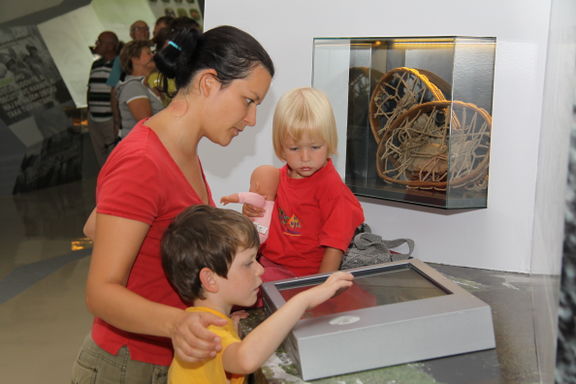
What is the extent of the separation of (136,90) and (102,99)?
277cm

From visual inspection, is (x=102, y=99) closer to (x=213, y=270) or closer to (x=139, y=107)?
(x=139, y=107)

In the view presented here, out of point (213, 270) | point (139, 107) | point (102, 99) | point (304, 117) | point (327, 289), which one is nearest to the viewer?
point (327, 289)

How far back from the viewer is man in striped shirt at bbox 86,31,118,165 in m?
7.35

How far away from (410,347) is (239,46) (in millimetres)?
800

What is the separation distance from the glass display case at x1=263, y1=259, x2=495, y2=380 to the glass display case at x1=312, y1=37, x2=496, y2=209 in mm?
1367

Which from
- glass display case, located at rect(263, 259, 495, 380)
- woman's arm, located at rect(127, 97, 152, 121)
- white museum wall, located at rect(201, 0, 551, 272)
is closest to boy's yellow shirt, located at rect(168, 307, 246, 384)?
glass display case, located at rect(263, 259, 495, 380)

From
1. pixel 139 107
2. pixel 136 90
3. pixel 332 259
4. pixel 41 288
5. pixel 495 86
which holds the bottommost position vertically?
pixel 41 288

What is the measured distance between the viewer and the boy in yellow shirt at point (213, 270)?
4.76ft

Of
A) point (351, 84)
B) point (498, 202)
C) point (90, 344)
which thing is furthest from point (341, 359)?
point (351, 84)

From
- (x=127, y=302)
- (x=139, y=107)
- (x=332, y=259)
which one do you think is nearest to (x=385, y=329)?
(x=127, y=302)

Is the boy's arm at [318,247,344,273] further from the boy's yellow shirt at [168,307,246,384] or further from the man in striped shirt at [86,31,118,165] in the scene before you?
the man in striped shirt at [86,31,118,165]

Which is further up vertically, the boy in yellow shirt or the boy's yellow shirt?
the boy in yellow shirt

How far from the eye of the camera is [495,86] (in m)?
2.81

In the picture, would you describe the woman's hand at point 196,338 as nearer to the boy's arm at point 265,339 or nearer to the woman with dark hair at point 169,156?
the boy's arm at point 265,339
